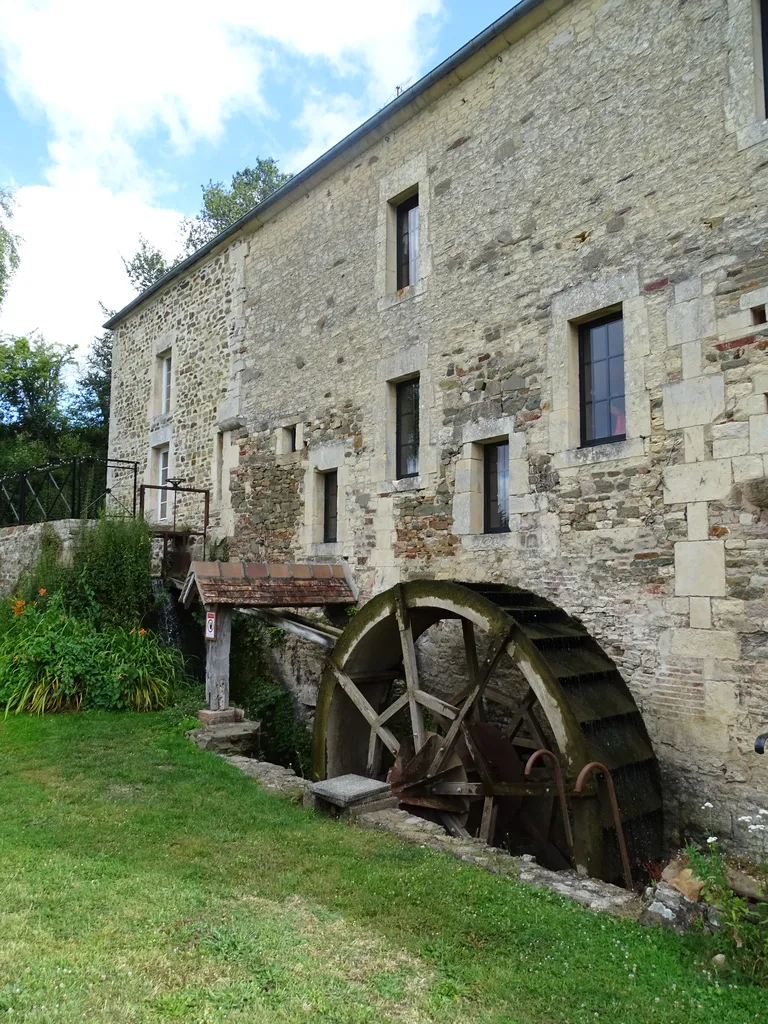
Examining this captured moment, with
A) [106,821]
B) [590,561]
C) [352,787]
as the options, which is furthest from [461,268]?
[106,821]

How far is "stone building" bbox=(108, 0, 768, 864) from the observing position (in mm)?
4953

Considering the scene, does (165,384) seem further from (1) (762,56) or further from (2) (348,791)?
(1) (762,56)

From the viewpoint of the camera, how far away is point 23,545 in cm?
1099

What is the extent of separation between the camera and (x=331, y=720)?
659cm

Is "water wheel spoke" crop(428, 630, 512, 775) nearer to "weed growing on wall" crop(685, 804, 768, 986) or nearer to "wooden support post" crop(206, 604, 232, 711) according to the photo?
"weed growing on wall" crop(685, 804, 768, 986)

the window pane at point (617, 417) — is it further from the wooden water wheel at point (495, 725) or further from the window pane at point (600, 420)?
the wooden water wheel at point (495, 725)

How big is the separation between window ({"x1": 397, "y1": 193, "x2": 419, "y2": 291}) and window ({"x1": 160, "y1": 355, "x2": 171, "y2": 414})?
5.54 meters

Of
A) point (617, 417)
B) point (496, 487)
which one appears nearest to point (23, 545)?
point (496, 487)

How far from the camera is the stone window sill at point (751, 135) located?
4.90m

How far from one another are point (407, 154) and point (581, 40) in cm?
217

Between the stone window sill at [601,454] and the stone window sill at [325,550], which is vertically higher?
the stone window sill at [601,454]

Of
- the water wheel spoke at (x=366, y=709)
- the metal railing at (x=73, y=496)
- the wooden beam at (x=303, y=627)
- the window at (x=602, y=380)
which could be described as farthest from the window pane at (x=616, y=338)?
the metal railing at (x=73, y=496)

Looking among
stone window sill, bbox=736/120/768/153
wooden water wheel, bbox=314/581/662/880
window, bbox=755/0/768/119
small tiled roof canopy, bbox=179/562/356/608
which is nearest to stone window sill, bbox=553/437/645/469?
wooden water wheel, bbox=314/581/662/880

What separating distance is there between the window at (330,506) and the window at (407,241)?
7.57 feet
